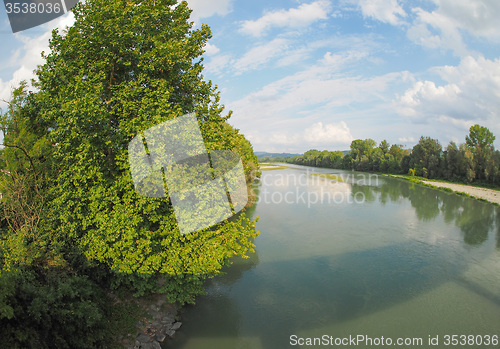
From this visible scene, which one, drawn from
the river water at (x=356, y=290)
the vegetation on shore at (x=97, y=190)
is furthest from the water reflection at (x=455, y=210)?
the vegetation on shore at (x=97, y=190)

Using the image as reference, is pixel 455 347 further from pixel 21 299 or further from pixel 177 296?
pixel 21 299

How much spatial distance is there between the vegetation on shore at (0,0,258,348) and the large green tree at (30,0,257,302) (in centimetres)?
4

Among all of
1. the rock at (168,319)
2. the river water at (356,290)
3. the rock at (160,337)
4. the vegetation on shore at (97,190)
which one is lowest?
the river water at (356,290)

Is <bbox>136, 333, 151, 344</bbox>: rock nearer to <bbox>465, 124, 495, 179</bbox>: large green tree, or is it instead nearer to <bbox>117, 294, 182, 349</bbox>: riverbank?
<bbox>117, 294, 182, 349</bbox>: riverbank

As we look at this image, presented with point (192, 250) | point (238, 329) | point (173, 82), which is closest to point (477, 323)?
point (238, 329)

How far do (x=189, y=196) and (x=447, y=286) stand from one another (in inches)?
496

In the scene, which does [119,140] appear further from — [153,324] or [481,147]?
[481,147]

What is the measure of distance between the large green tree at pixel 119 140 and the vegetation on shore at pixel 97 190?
41 millimetres

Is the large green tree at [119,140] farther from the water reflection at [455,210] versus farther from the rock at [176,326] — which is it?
the water reflection at [455,210]

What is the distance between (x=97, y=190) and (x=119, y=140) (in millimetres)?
1663

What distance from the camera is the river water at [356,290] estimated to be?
999 cm

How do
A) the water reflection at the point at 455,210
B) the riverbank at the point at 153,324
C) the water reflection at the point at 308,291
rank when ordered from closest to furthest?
the riverbank at the point at 153,324, the water reflection at the point at 308,291, the water reflection at the point at 455,210

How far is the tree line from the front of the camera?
4831cm

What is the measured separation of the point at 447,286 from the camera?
523 inches
